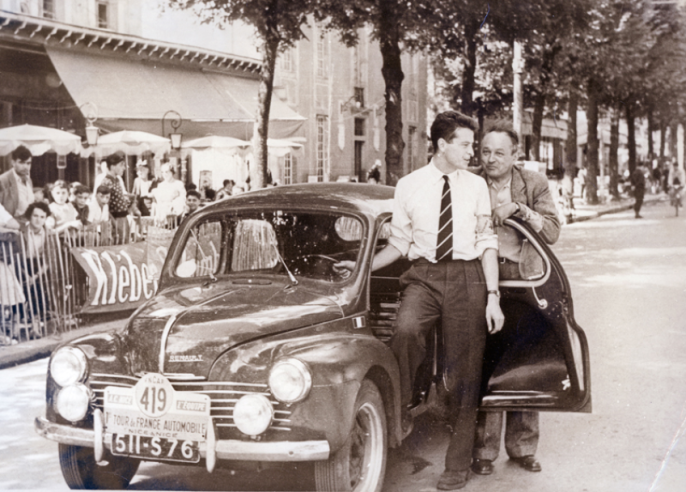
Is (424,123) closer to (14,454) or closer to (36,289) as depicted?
(36,289)

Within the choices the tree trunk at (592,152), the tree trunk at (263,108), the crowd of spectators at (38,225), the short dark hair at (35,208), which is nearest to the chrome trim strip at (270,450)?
the crowd of spectators at (38,225)

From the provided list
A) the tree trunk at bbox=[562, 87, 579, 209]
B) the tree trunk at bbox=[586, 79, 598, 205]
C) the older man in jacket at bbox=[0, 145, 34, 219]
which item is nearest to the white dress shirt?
the older man in jacket at bbox=[0, 145, 34, 219]

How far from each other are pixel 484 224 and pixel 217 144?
13262 millimetres

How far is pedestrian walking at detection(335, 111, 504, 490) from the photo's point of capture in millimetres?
4750

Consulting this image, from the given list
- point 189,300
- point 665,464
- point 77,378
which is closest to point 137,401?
point 77,378

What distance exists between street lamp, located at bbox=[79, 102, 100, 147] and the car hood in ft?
36.0

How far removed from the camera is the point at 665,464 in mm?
5094

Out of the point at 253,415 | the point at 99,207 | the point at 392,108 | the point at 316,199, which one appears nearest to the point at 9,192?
the point at 99,207

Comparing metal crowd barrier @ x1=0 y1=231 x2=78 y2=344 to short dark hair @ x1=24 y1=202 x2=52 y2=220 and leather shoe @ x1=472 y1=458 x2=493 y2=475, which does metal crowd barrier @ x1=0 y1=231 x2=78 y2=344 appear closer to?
short dark hair @ x1=24 y1=202 x2=52 y2=220

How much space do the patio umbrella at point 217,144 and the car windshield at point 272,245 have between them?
40.5 ft

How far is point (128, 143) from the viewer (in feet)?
51.6

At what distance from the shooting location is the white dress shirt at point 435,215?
480cm

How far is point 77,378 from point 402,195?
1.97 meters

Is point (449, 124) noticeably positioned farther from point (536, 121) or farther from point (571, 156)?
point (571, 156)
